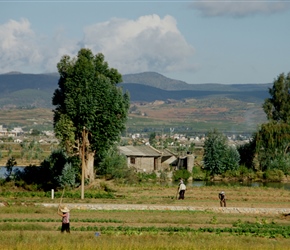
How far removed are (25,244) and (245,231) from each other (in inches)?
436

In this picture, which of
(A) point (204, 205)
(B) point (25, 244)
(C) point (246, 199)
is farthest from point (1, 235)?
(C) point (246, 199)

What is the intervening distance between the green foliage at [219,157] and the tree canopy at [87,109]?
28.9m

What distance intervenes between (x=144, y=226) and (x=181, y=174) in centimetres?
5117

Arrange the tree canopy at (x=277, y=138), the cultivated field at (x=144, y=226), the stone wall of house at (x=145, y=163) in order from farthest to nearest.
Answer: the stone wall of house at (x=145, y=163) < the tree canopy at (x=277, y=138) < the cultivated field at (x=144, y=226)

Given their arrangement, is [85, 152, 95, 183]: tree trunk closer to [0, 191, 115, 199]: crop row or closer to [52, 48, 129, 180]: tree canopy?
[52, 48, 129, 180]: tree canopy

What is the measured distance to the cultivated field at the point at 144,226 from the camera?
2506 cm

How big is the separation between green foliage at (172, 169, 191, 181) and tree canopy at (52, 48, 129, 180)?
86.6ft

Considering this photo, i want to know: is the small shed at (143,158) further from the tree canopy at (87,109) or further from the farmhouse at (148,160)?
the tree canopy at (87,109)

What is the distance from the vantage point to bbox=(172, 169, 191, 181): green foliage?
83.1 meters

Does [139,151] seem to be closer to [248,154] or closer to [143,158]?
[143,158]

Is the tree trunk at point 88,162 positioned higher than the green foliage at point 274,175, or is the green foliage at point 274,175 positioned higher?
the tree trunk at point 88,162

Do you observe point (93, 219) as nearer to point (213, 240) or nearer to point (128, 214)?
point (128, 214)

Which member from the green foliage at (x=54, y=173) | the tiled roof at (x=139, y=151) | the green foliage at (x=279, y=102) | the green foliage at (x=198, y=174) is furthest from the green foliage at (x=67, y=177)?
the green foliage at (x=279, y=102)

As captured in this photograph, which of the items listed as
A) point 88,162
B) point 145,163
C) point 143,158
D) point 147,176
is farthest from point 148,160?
point 88,162
